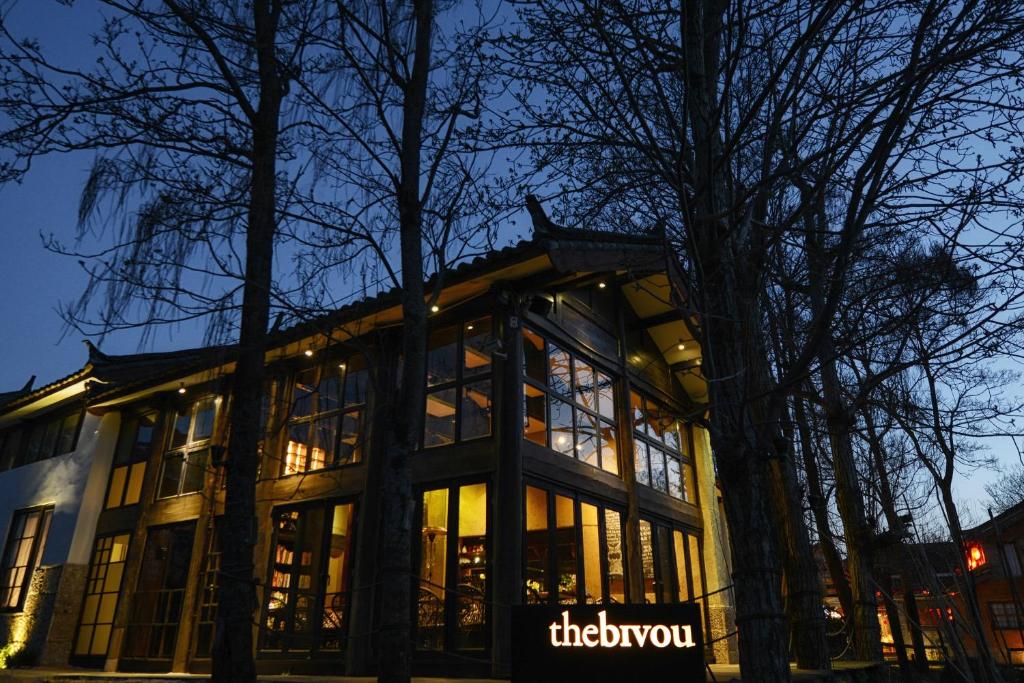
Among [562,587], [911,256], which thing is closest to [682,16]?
[911,256]

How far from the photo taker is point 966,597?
2176mm

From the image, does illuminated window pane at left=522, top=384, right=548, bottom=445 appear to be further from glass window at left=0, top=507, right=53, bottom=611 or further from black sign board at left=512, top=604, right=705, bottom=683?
glass window at left=0, top=507, right=53, bottom=611

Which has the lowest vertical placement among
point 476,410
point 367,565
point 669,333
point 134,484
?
point 367,565

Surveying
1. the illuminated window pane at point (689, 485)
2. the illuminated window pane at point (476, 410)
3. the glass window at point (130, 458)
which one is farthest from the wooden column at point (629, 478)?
the glass window at point (130, 458)

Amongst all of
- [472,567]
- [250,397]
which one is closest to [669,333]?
[472,567]

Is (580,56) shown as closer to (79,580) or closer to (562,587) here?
(562,587)

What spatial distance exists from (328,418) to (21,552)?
365 inches

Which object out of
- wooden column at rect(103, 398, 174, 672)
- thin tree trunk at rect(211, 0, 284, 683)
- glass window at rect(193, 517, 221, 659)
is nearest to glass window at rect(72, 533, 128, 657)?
wooden column at rect(103, 398, 174, 672)

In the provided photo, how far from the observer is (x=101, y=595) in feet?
40.4

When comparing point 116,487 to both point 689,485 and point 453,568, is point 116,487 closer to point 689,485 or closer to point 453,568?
point 453,568

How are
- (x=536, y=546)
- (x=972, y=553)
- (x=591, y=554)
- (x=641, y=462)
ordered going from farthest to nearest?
(x=641, y=462) → (x=591, y=554) → (x=536, y=546) → (x=972, y=553)

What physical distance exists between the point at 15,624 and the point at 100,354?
5.68 meters

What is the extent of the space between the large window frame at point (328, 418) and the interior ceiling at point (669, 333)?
16.7ft

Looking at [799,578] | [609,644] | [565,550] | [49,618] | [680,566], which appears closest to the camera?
[609,644]
